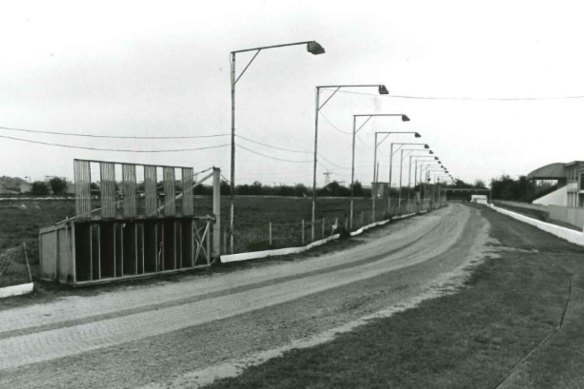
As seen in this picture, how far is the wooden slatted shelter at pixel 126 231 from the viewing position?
1347 centimetres

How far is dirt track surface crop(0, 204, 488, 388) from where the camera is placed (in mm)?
7105

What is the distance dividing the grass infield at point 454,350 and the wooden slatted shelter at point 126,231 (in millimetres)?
7601

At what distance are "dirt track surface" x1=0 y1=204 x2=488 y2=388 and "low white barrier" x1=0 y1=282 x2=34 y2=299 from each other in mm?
1139

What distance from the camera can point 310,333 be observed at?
365 inches

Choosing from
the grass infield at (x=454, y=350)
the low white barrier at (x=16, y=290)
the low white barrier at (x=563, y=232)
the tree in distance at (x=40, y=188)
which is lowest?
the low white barrier at (x=563, y=232)

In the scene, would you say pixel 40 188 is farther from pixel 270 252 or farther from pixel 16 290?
pixel 16 290

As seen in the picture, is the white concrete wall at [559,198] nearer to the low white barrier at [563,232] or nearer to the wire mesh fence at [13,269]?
the low white barrier at [563,232]

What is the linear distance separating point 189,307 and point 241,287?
274 centimetres

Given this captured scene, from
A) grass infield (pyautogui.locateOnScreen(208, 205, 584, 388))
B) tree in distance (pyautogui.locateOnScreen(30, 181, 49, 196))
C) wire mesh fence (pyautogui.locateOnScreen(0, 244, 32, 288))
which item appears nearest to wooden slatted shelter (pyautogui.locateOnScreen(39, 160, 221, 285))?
wire mesh fence (pyautogui.locateOnScreen(0, 244, 32, 288))

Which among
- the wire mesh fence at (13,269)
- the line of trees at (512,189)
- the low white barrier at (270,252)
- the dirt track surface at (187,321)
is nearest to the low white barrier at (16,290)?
the wire mesh fence at (13,269)

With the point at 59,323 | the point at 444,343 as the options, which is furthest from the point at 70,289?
the point at 444,343

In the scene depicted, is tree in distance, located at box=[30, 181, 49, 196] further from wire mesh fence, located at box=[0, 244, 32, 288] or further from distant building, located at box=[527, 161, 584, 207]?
wire mesh fence, located at box=[0, 244, 32, 288]

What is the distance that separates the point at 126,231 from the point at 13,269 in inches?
129

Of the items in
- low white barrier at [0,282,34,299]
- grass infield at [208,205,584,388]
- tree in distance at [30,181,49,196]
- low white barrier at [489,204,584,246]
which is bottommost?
low white barrier at [489,204,584,246]
